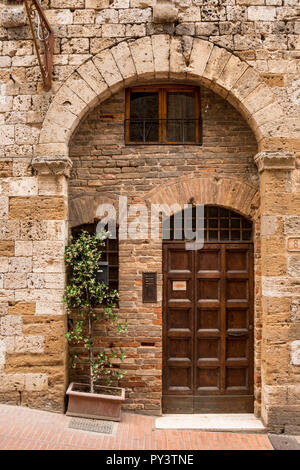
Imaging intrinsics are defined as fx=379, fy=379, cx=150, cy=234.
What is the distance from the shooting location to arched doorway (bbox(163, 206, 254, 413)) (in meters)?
5.27

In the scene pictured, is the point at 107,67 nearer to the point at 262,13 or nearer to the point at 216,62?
the point at 216,62

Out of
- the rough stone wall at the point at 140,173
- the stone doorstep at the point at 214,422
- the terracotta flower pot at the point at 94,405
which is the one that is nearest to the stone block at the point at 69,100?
the rough stone wall at the point at 140,173

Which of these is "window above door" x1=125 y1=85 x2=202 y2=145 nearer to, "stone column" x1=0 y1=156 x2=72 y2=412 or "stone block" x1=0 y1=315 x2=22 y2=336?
"stone column" x1=0 y1=156 x2=72 y2=412

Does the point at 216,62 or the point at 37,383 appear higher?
the point at 216,62

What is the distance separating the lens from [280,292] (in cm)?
482

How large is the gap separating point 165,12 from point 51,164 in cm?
244

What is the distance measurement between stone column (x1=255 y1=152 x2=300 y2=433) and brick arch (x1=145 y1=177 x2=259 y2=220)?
297 mm

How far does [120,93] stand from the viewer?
17.5 feet

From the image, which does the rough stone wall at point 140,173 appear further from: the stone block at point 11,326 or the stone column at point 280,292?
the stone block at point 11,326

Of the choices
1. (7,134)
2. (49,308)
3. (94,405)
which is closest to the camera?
(94,405)

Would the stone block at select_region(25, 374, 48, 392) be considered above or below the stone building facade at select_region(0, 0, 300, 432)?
below

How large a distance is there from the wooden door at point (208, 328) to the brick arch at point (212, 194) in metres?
0.56

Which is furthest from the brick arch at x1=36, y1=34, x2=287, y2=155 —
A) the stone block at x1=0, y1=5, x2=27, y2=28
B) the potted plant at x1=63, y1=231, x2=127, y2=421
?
the potted plant at x1=63, y1=231, x2=127, y2=421

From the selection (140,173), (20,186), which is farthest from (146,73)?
(20,186)
